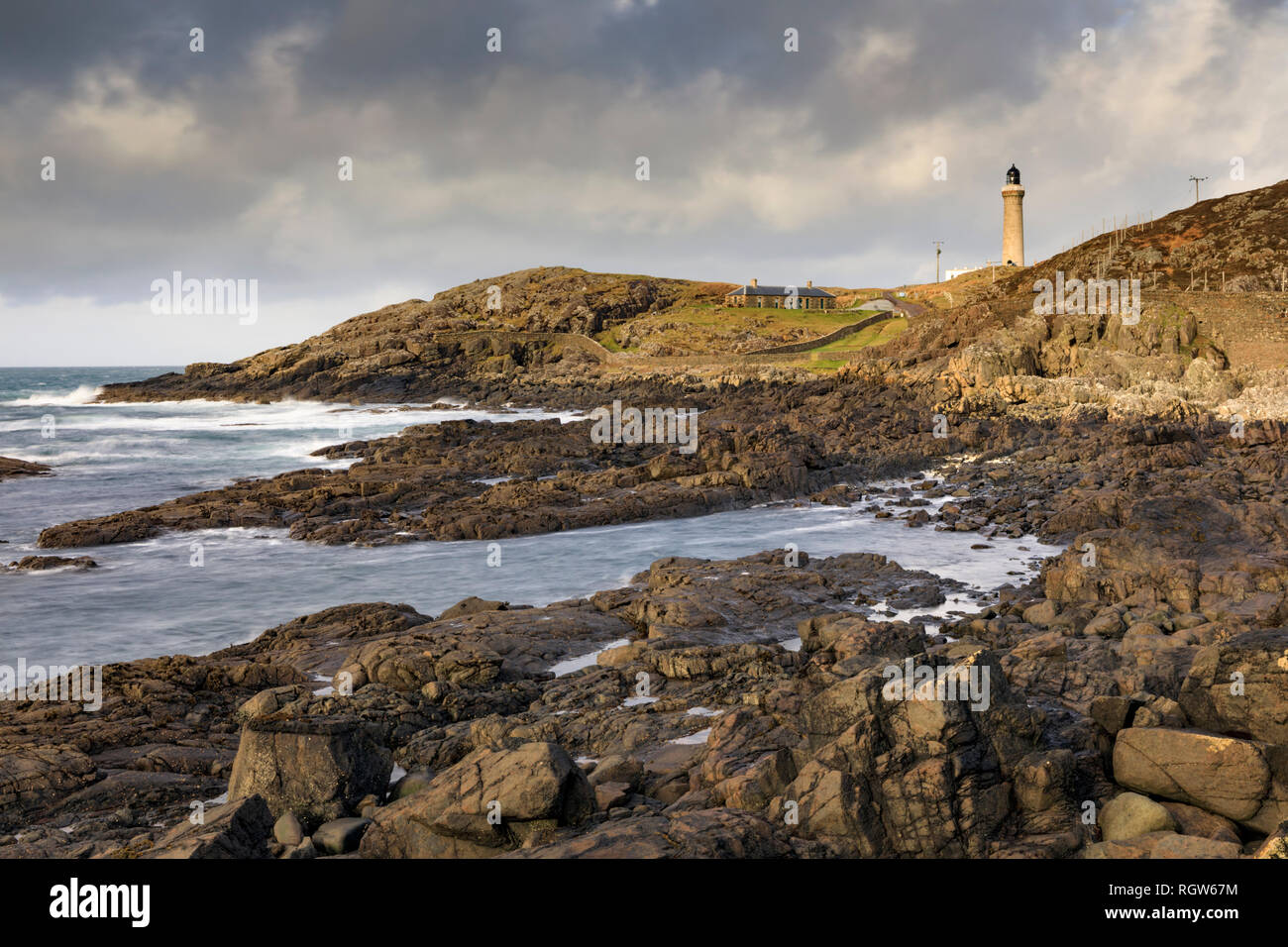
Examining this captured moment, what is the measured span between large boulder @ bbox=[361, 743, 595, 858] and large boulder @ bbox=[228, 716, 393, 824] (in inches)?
32.9

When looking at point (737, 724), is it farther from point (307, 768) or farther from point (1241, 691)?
point (1241, 691)

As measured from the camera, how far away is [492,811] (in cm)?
627

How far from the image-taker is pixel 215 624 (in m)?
16.2

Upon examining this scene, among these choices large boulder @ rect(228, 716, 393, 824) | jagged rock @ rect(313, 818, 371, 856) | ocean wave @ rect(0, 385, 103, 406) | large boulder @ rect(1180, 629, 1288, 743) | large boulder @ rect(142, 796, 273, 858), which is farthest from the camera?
ocean wave @ rect(0, 385, 103, 406)

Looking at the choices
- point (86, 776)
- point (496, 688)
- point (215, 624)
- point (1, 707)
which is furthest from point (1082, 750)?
point (215, 624)

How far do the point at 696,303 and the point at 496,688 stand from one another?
3822 inches

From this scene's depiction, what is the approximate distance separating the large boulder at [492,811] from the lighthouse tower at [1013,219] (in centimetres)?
10415

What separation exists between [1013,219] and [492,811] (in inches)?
4172

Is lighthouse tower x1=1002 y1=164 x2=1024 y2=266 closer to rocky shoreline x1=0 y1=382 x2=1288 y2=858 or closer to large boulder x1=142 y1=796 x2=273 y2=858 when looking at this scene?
rocky shoreline x1=0 y1=382 x2=1288 y2=858

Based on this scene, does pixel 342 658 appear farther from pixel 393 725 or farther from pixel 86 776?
pixel 86 776

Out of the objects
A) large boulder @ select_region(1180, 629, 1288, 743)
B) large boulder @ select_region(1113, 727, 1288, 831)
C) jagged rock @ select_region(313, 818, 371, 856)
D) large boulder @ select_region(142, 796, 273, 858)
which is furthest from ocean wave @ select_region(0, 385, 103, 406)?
large boulder @ select_region(1113, 727, 1288, 831)

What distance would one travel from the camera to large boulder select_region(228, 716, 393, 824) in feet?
23.5

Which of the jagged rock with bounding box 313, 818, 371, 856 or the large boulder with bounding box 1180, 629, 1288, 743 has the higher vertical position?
the large boulder with bounding box 1180, 629, 1288, 743
